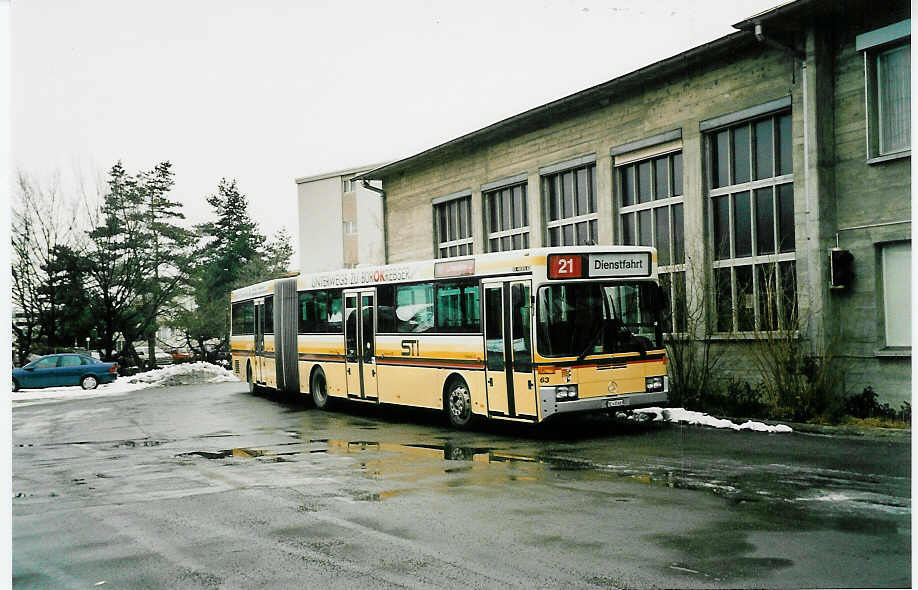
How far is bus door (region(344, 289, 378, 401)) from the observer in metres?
17.3

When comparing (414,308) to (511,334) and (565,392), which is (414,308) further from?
(565,392)

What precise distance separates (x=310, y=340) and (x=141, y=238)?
719 centimetres

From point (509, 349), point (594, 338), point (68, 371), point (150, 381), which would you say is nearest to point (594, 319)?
point (594, 338)

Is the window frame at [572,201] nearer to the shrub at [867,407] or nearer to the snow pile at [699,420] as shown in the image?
the snow pile at [699,420]

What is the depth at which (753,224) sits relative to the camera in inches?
647

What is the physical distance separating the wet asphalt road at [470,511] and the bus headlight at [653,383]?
675 millimetres

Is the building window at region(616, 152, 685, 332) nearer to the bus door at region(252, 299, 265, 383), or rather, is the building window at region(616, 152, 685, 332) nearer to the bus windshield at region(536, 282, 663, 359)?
the bus windshield at region(536, 282, 663, 359)

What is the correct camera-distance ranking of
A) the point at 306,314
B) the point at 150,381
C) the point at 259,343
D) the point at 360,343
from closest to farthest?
1. the point at 360,343
2. the point at 306,314
3. the point at 150,381
4. the point at 259,343

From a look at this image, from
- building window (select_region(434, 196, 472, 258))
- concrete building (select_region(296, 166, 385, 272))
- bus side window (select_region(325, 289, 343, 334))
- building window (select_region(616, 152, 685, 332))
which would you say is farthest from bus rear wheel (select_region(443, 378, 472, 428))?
building window (select_region(434, 196, 472, 258))

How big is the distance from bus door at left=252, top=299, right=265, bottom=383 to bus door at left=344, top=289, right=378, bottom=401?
474 cm

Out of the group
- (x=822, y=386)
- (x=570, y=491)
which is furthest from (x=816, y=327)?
(x=570, y=491)

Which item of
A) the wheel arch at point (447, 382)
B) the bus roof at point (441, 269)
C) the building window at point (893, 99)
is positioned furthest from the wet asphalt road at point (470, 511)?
the building window at point (893, 99)

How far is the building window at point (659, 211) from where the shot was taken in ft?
58.4

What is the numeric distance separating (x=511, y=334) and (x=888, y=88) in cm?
656
